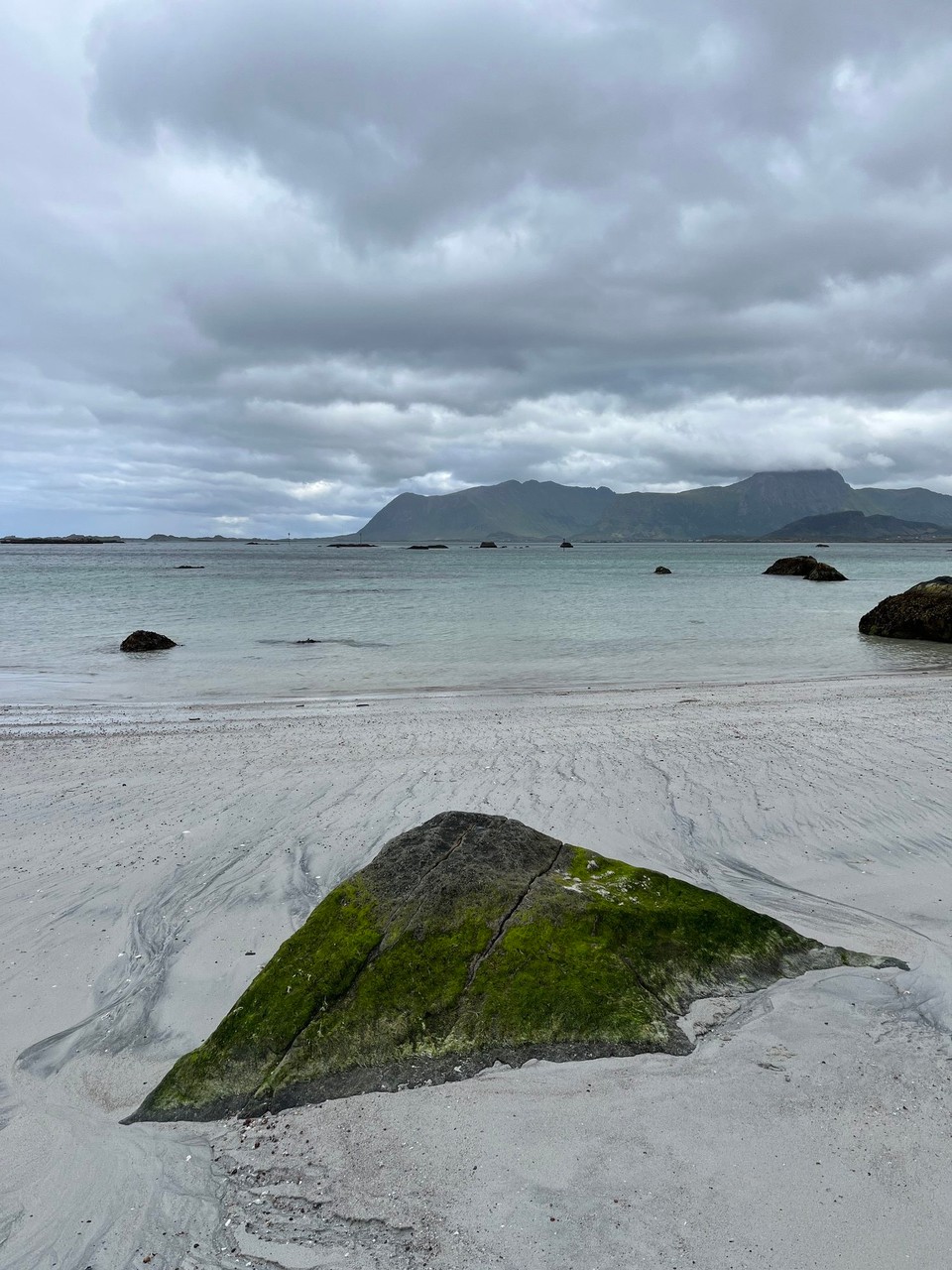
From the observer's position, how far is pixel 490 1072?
4445 millimetres

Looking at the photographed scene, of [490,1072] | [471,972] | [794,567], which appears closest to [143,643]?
[471,972]

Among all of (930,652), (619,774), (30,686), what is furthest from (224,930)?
(930,652)

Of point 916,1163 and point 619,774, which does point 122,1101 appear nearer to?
point 916,1163

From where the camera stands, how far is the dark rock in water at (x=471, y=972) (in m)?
4.50

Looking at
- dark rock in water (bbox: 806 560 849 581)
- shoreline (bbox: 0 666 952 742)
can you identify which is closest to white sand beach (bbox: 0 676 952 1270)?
shoreline (bbox: 0 666 952 742)

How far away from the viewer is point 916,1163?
3.78m

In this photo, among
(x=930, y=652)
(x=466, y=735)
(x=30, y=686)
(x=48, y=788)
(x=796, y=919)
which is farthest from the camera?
(x=930, y=652)

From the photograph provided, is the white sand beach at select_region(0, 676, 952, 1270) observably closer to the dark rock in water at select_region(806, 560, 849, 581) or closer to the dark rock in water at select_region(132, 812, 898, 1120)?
the dark rock in water at select_region(132, 812, 898, 1120)

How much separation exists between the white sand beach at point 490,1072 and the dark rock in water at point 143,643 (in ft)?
51.7

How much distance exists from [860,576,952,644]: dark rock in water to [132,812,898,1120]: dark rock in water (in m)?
24.3

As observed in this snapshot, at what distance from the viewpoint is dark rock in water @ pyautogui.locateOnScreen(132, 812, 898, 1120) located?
14.8 feet

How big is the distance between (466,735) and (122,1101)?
8.75 m

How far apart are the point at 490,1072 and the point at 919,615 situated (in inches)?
1083

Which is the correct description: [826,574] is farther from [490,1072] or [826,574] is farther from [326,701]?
[490,1072]
